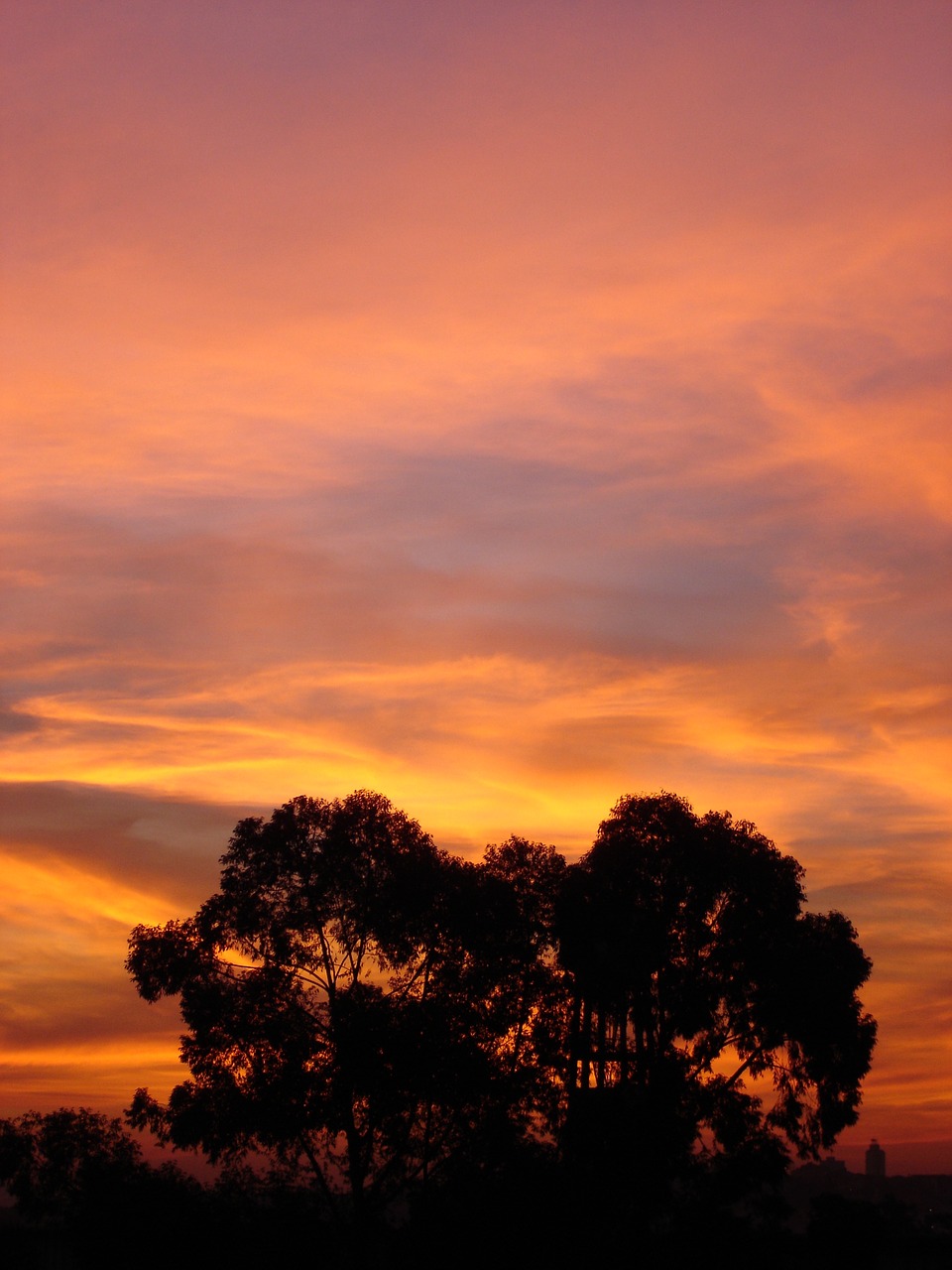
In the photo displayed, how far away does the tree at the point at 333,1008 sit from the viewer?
44375mm

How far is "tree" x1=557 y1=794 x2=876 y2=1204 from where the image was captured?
48438mm

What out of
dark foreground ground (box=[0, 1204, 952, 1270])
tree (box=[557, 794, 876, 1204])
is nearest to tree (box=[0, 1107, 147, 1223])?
dark foreground ground (box=[0, 1204, 952, 1270])

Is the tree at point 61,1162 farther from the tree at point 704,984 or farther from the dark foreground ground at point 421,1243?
the tree at point 704,984

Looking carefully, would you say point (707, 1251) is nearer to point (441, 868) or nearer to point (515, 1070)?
point (515, 1070)

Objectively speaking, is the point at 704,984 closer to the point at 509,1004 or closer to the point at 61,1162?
the point at 509,1004

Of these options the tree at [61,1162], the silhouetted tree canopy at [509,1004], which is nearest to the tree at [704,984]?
the silhouetted tree canopy at [509,1004]

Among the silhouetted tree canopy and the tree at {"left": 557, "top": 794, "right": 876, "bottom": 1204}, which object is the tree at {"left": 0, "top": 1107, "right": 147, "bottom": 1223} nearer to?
the silhouetted tree canopy

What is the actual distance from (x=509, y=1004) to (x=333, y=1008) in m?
6.33

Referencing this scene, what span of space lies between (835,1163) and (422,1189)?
120 meters

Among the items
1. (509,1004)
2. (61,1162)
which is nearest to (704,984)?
(509,1004)

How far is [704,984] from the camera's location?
4962cm

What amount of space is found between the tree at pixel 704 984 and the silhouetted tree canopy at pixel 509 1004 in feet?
0.26

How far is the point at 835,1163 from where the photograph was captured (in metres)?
150

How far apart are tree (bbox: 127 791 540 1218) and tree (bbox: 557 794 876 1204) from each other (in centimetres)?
474
